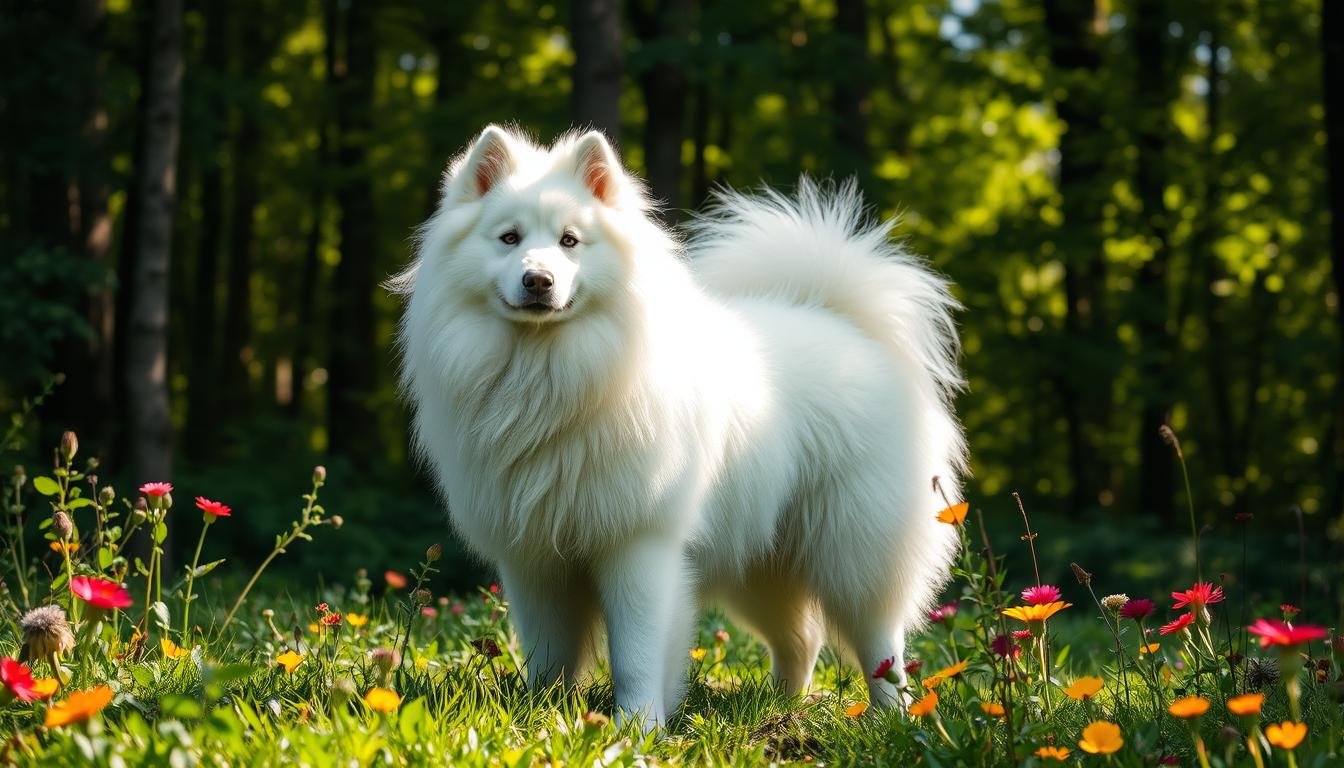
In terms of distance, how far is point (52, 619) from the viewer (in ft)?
8.57

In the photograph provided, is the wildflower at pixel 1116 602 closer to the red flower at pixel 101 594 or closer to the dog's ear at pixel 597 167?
the dog's ear at pixel 597 167

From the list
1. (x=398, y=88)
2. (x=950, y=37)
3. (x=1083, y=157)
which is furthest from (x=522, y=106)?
(x=398, y=88)

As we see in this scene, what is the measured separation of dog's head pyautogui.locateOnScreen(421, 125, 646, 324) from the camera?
3572 millimetres

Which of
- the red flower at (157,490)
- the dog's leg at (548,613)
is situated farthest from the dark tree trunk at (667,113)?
the red flower at (157,490)

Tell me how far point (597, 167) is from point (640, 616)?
1.41 meters

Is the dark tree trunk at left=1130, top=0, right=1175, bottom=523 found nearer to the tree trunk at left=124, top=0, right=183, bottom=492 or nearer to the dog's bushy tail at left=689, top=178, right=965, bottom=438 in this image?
the dog's bushy tail at left=689, top=178, right=965, bottom=438

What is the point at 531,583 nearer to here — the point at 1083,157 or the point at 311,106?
the point at 1083,157

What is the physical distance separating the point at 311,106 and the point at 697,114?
4.92m

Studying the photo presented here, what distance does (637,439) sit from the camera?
3.65 m

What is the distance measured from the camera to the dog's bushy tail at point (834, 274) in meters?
4.78

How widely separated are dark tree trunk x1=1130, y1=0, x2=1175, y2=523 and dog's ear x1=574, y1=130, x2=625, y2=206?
8.50m

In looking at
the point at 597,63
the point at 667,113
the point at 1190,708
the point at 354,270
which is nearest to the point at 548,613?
the point at 1190,708

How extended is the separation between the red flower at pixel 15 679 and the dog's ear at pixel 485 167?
2027mm

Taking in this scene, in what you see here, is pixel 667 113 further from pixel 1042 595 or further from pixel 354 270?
pixel 1042 595
